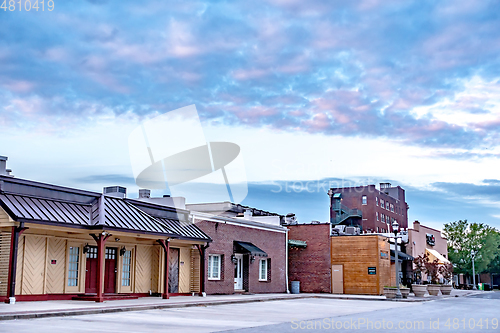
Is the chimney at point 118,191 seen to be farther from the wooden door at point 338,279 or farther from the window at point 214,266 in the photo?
the wooden door at point 338,279

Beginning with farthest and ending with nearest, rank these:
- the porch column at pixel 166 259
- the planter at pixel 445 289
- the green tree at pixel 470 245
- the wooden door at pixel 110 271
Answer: the green tree at pixel 470 245, the planter at pixel 445 289, the porch column at pixel 166 259, the wooden door at pixel 110 271

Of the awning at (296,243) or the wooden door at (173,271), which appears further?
the awning at (296,243)

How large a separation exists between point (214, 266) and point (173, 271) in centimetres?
350

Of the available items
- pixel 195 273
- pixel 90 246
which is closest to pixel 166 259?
pixel 90 246

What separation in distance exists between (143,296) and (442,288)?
2359cm

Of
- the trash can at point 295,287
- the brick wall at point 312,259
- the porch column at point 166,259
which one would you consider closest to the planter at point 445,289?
the brick wall at point 312,259

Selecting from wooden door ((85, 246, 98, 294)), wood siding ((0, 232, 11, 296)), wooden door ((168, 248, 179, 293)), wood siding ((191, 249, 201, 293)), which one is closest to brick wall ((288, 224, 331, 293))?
wood siding ((191, 249, 201, 293))

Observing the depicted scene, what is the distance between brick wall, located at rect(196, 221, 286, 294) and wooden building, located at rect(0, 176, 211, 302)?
4.74ft

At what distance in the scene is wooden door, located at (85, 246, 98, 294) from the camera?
2333cm

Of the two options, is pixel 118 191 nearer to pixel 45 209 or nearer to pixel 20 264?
pixel 45 209

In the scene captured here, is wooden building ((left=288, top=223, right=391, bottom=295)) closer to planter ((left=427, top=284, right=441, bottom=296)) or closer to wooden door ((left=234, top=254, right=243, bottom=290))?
planter ((left=427, top=284, right=441, bottom=296))

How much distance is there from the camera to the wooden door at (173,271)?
1070 inches

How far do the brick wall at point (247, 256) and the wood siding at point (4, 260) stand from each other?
11.1 m

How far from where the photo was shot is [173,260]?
2758cm
